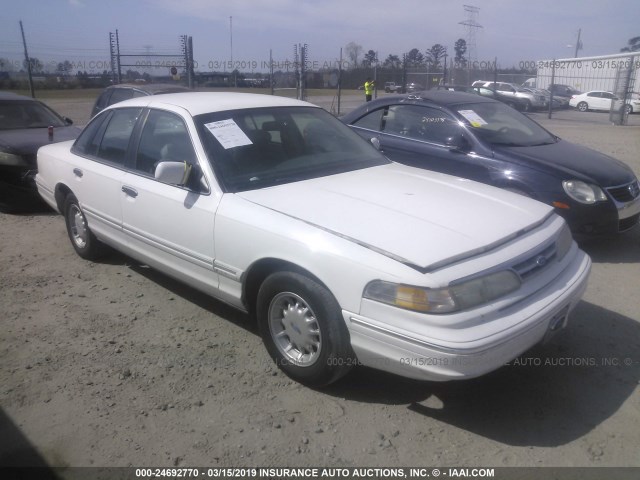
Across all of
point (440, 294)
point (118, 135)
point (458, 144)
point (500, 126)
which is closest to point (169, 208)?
point (118, 135)

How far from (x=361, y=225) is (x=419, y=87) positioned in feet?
85.9

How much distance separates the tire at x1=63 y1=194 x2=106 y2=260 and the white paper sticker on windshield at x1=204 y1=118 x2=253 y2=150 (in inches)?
75.8

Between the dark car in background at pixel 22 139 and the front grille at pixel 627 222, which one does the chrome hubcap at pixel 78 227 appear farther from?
the front grille at pixel 627 222

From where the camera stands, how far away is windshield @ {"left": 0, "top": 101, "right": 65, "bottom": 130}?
7.86m

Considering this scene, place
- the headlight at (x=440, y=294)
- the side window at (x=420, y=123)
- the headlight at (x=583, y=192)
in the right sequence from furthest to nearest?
the side window at (x=420, y=123), the headlight at (x=583, y=192), the headlight at (x=440, y=294)

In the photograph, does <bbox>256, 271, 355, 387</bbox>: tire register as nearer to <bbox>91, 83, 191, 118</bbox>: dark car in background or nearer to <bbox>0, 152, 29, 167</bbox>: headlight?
<bbox>0, 152, 29, 167</bbox>: headlight

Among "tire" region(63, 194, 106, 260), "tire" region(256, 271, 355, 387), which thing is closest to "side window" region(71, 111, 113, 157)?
"tire" region(63, 194, 106, 260)

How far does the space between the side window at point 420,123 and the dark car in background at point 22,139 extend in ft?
14.8

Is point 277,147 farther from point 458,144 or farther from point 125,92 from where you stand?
point 125,92

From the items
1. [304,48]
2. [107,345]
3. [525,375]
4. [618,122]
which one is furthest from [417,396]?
[618,122]

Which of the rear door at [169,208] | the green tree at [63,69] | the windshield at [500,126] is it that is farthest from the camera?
the green tree at [63,69]

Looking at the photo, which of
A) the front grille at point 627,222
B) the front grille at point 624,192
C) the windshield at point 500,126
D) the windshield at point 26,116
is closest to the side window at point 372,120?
the windshield at point 500,126

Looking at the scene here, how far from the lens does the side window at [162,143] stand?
3.80 meters

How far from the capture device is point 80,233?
518 cm
